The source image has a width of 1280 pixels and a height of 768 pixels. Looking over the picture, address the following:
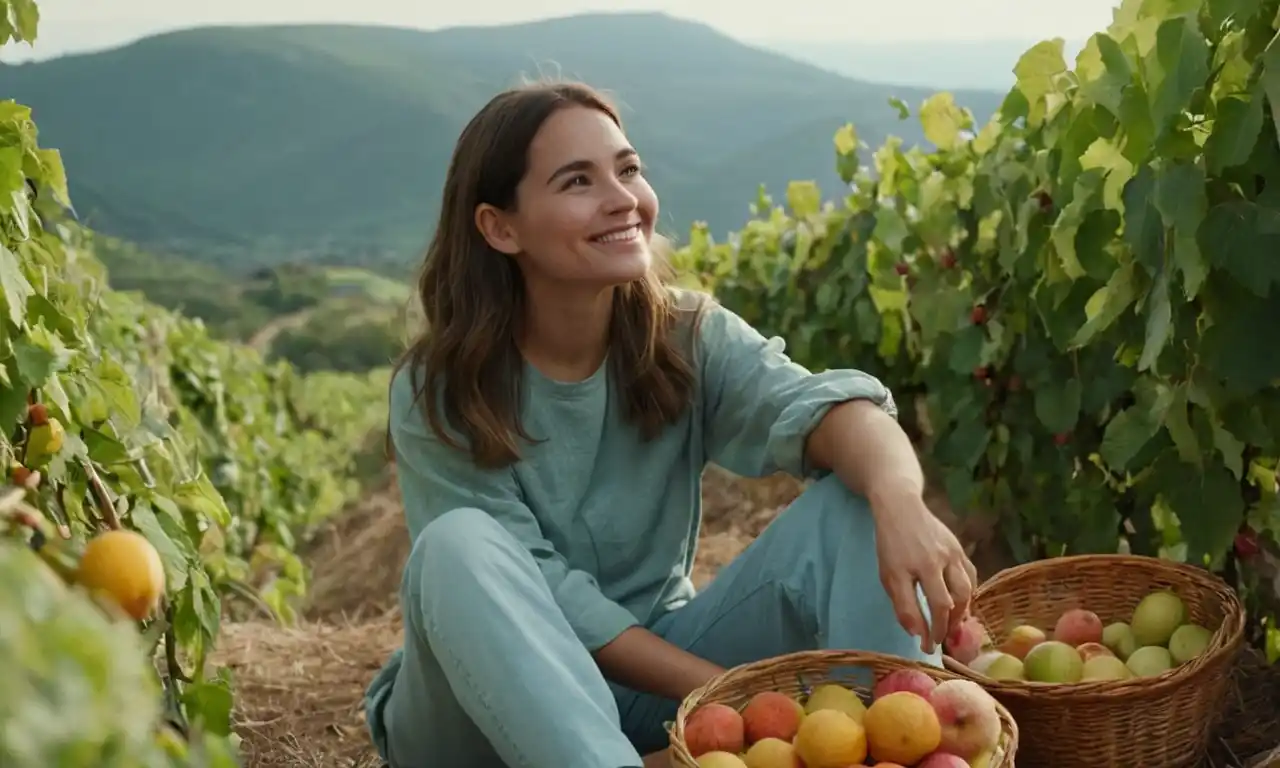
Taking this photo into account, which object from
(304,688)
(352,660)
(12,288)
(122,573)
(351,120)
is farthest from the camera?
(351,120)

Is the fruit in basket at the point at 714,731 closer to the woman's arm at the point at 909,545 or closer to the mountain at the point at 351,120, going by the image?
the woman's arm at the point at 909,545

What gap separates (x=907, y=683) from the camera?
1.46m

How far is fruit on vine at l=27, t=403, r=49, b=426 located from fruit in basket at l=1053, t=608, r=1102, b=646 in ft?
4.52

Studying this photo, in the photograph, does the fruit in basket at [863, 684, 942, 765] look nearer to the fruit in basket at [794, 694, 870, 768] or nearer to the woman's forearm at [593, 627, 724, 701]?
the fruit in basket at [794, 694, 870, 768]

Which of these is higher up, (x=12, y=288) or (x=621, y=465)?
(x=12, y=288)

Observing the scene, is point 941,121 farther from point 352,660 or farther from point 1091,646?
point 352,660

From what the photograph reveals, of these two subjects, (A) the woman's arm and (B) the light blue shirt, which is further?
(B) the light blue shirt

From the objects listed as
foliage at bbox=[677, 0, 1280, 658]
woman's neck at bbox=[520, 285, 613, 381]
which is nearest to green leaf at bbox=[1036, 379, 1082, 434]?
foliage at bbox=[677, 0, 1280, 658]

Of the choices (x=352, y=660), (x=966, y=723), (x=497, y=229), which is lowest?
(x=352, y=660)

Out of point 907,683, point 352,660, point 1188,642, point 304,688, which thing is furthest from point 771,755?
point 352,660

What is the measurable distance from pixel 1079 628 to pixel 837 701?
2.16 ft

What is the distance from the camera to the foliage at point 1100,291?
5.25ft

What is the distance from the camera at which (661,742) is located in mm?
1889

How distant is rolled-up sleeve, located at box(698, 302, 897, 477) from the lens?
1.75m
